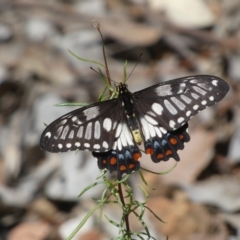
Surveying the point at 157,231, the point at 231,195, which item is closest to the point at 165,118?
the point at 157,231

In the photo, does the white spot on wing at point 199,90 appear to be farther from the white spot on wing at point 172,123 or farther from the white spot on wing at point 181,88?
Answer: the white spot on wing at point 172,123

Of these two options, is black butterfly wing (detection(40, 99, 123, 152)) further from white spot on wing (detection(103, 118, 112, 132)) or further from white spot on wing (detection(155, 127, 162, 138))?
white spot on wing (detection(155, 127, 162, 138))

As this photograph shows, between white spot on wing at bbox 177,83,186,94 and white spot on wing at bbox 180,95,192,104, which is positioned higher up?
white spot on wing at bbox 177,83,186,94

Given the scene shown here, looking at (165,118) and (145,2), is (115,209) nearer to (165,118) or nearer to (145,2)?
(165,118)

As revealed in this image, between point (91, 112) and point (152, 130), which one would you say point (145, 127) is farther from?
point (91, 112)

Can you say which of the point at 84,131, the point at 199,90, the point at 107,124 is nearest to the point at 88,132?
the point at 84,131

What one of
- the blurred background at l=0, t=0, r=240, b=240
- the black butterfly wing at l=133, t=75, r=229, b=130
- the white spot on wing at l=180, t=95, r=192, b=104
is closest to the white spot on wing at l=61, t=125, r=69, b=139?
the black butterfly wing at l=133, t=75, r=229, b=130

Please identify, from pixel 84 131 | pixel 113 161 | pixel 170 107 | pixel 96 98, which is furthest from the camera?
pixel 96 98
